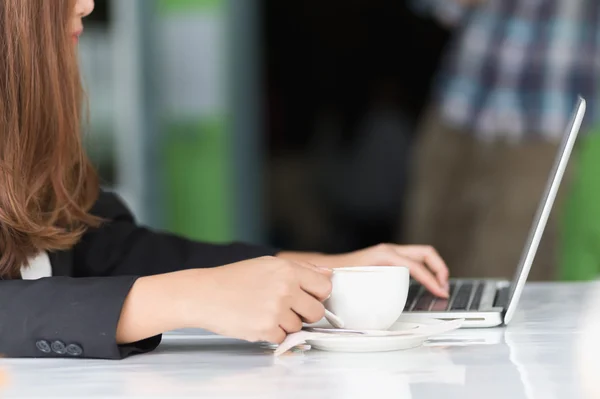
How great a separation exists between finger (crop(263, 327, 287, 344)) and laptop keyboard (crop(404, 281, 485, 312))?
28 cm

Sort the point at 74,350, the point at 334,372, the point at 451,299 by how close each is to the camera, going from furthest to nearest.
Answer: the point at 451,299 < the point at 74,350 < the point at 334,372

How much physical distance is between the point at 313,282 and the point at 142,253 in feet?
1.87

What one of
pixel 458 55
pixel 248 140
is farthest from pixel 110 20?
pixel 458 55

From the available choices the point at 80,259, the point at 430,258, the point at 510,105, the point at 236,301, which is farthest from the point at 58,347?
the point at 510,105

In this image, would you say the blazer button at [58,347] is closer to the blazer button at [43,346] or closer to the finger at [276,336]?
the blazer button at [43,346]

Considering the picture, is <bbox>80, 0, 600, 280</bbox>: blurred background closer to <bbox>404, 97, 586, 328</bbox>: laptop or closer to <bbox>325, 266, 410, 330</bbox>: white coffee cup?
<bbox>404, 97, 586, 328</bbox>: laptop

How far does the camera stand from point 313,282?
1035mm

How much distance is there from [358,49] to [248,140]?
221 cm

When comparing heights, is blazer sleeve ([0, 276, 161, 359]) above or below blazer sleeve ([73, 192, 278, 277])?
above

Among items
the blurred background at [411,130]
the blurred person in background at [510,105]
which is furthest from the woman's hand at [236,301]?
the blurred person in background at [510,105]

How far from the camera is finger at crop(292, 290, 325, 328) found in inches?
A: 40.4

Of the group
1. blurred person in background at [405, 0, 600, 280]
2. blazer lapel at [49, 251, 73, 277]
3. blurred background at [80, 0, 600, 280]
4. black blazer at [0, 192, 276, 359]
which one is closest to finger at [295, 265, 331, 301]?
black blazer at [0, 192, 276, 359]

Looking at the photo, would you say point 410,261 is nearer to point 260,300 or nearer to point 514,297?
A: point 514,297

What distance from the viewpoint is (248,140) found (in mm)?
4145
